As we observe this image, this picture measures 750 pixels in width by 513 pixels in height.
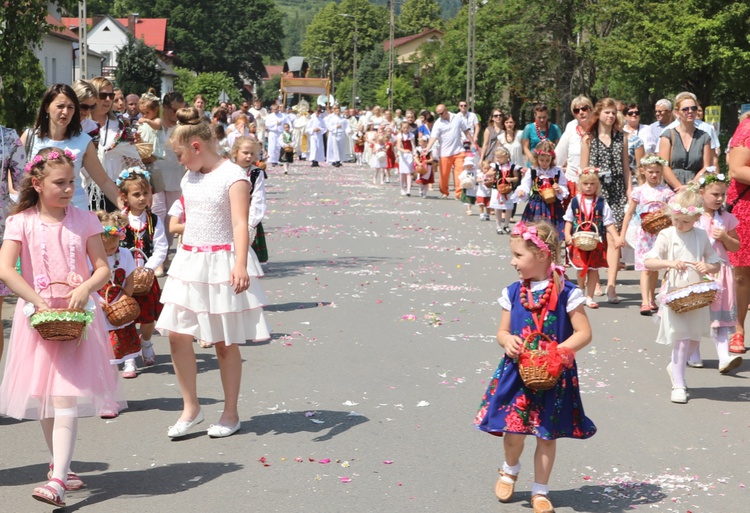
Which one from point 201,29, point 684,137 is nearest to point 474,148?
point 684,137

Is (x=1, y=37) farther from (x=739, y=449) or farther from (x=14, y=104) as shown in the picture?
(x=739, y=449)

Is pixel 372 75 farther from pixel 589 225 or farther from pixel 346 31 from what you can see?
pixel 589 225

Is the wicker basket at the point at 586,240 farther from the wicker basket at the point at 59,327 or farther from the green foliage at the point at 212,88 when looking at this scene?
the green foliage at the point at 212,88

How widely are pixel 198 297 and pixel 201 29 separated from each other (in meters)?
109

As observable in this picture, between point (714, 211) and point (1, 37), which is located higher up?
point (1, 37)

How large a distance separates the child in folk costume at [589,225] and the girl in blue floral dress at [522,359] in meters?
6.47

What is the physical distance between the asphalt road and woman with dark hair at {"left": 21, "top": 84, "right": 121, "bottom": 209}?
1.49 metres

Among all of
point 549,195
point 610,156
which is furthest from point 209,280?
point 549,195

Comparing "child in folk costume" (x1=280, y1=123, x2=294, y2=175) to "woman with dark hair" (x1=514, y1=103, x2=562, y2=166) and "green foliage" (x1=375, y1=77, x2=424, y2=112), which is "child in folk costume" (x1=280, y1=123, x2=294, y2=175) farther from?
"green foliage" (x1=375, y1=77, x2=424, y2=112)

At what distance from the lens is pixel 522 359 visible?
17.9 ft

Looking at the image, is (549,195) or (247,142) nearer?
(247,142)

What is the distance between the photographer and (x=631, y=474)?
6203 millimetres

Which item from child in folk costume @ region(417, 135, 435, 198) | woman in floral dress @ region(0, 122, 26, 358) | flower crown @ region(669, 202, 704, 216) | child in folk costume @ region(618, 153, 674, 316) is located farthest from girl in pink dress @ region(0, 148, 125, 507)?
child in folk costume @ region(417, 135, 435, 198)

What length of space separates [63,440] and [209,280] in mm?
1489
